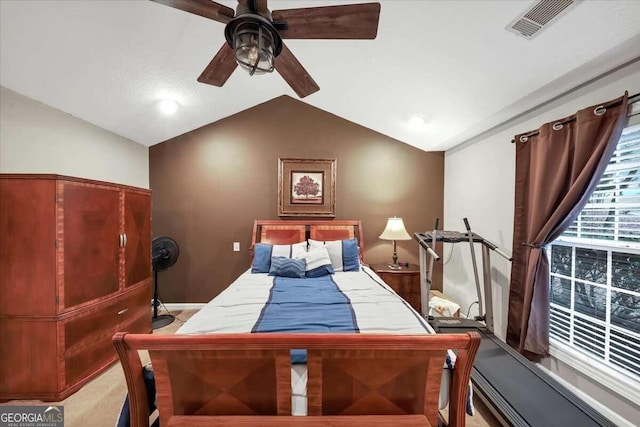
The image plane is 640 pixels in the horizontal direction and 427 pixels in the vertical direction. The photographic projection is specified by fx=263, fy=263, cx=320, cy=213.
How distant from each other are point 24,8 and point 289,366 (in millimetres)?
2557

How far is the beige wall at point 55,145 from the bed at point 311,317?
1812 millimetres

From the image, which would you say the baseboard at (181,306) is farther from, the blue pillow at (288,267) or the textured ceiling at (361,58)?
the textured ceiling at (361,58)

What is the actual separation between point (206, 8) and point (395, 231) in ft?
9.59

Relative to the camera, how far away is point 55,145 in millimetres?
2402

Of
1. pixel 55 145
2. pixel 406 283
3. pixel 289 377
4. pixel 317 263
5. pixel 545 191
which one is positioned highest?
pixel 55 145

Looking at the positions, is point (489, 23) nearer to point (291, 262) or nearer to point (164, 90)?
point (291, 262)

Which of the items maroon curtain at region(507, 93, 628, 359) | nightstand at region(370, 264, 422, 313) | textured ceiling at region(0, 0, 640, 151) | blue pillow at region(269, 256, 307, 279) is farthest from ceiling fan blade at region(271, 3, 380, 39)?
nightstand at region(370, 264, 422, 313)

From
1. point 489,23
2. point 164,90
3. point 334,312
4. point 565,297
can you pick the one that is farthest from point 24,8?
point 565,297

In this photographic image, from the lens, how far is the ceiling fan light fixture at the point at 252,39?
123 centimetres

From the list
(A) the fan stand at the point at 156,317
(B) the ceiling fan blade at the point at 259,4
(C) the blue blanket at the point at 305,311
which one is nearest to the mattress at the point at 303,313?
(C) the blue blanket at the point at 305,311

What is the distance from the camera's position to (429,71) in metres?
2.20

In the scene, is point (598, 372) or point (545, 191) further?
point (545, 191)

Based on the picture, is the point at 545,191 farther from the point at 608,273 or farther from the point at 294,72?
the point at 294,72

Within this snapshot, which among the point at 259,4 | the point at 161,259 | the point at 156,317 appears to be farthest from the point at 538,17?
the point at 156,317
